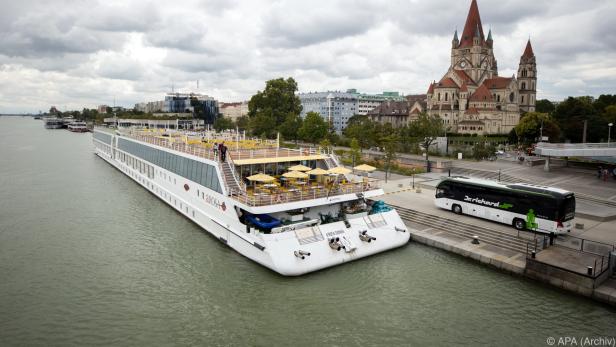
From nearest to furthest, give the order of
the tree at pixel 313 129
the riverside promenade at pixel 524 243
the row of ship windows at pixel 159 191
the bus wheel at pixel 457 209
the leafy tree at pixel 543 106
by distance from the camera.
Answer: the riverside promenade at pixel 524 243
the bus wheel at pixel 457 209
the row of ship windows at pixel 159 191
the tree at pixel 313 129
the leafy tree at pixel 543 106

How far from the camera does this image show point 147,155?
34.2m

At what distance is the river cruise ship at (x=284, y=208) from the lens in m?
16.7

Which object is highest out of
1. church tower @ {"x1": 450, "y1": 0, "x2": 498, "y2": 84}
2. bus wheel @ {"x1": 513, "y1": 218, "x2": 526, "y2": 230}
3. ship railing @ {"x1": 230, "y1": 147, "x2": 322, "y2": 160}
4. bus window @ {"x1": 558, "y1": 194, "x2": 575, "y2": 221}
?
church tower @ {"x1": 450, "y1": 0, "x2": 498, "y2": 84}

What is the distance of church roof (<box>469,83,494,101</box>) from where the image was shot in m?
87.3

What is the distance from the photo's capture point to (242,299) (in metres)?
14.9

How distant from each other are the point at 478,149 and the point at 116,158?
45259 mm

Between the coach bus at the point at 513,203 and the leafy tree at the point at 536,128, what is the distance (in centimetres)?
4298

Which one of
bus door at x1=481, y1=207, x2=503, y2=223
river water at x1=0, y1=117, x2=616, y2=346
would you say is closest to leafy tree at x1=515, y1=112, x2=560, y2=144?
bus door at x1=481, y1=207, x2=503, y2=223

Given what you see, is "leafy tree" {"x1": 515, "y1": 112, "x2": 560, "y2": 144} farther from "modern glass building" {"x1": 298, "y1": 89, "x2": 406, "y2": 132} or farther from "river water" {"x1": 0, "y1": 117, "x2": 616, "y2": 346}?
"modern glass building" {"x1": 298, "y1": 89, "x2": 406, "y2": 132}

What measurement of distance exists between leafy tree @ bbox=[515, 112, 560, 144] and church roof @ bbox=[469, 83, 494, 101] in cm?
2660

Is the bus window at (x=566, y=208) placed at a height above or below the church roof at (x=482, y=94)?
below

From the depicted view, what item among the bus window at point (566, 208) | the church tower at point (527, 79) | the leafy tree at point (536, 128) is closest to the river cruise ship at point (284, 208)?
the bus window at point (566, 208)

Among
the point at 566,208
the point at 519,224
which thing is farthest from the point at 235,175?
the point at 566,208

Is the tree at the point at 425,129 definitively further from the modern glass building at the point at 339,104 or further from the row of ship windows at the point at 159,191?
the modern glass building at the point at 339,104
